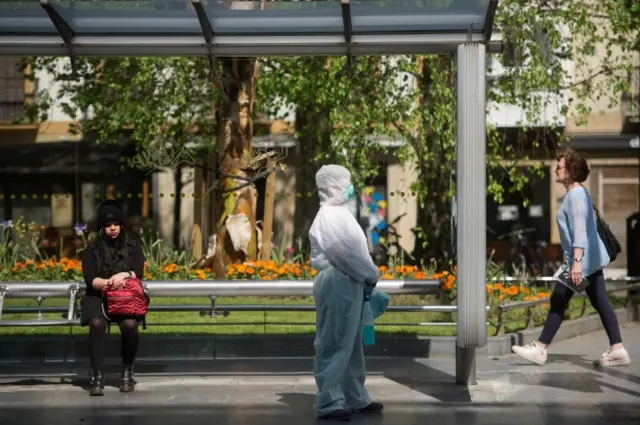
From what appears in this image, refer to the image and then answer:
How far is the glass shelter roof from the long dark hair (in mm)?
1468

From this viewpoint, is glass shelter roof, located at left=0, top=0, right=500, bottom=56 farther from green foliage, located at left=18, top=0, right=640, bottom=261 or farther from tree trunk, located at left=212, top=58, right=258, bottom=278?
tree trunk, located at left=212, top=58, right=258, bottom=278

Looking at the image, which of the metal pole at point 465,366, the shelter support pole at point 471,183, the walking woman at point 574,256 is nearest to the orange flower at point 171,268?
the walking woman at point 574,256

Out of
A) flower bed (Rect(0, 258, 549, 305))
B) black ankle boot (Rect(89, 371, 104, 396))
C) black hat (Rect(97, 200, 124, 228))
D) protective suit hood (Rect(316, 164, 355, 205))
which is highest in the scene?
Answer: protective suit hood (Rect(316, 164, 355, 205))

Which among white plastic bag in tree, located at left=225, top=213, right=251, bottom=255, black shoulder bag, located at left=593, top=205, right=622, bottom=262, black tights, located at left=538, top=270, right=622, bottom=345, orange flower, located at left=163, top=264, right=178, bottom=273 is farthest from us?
white plastic bag in tree, located at left=225, top=213, right=251, bottom=255

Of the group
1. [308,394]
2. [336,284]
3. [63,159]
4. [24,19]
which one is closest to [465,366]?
[308,394]

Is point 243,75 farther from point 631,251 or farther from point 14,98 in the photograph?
point 14,98

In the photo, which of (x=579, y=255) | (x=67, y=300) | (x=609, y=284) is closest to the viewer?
(x=579, y=255)

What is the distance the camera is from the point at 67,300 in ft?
38.0

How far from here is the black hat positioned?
1023 cm

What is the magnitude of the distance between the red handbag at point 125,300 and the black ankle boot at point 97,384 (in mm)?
477

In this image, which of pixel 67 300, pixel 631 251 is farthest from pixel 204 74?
pixel 67 300

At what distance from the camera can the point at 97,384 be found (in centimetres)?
995

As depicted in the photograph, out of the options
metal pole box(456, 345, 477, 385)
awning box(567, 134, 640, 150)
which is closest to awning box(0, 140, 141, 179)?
awning box(567, 134, 640, 150)

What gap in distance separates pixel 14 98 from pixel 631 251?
19.7 m
